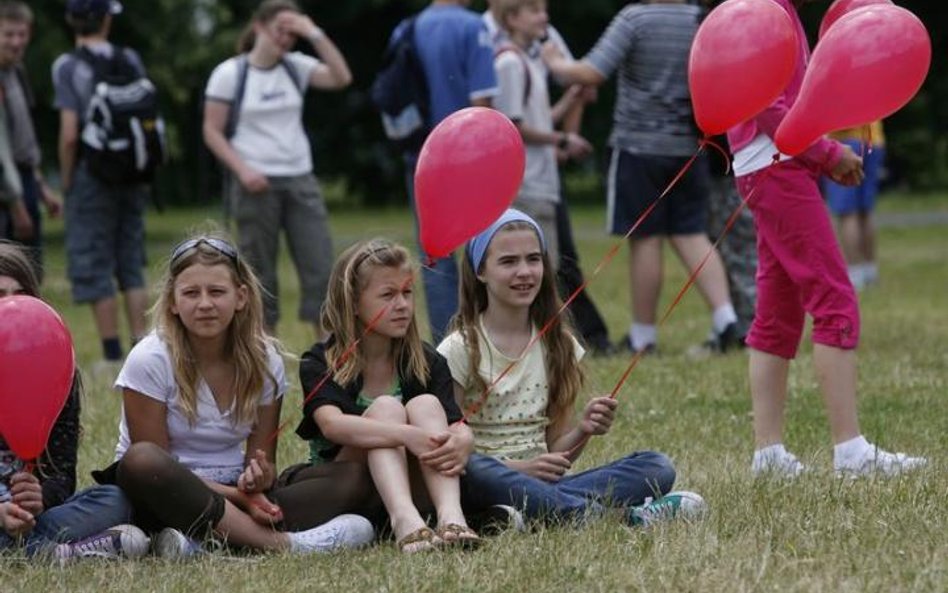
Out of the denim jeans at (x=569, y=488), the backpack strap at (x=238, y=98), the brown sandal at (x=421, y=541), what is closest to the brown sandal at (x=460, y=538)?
the brown sandal at (x=421, y=541)

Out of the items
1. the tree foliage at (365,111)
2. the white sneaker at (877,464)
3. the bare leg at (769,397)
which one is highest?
the bare leg at (769,397)

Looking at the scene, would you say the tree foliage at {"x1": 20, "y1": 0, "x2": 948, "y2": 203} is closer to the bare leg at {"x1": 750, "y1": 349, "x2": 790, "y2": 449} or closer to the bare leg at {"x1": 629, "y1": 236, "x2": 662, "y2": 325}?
the bare leg at {"x1": 629, "y1": 236, "x2": 662, "y2": 325}

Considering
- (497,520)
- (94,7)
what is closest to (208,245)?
(497,520)

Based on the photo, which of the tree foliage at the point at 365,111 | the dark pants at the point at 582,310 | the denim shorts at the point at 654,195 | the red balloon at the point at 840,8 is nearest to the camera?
the red balloon at the point at 840,8

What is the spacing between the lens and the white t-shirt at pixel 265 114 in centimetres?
913

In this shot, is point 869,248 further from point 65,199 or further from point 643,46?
point 65,199

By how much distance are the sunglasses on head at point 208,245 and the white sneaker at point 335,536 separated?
2.66 feet

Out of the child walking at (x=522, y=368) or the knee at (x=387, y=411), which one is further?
the child walking at (x=522, y=368)

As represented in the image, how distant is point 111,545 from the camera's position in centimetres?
470

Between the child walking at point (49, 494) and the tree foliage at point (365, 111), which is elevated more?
the child walking at point (49, 494)

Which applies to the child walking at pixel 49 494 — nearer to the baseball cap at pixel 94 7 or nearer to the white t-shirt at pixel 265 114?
the white t-shirt at pixel 265 114

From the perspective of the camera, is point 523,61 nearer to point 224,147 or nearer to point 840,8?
point 224,147

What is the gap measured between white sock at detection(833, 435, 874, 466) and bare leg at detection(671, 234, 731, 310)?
3290 millimetres

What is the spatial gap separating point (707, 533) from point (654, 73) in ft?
15.5
